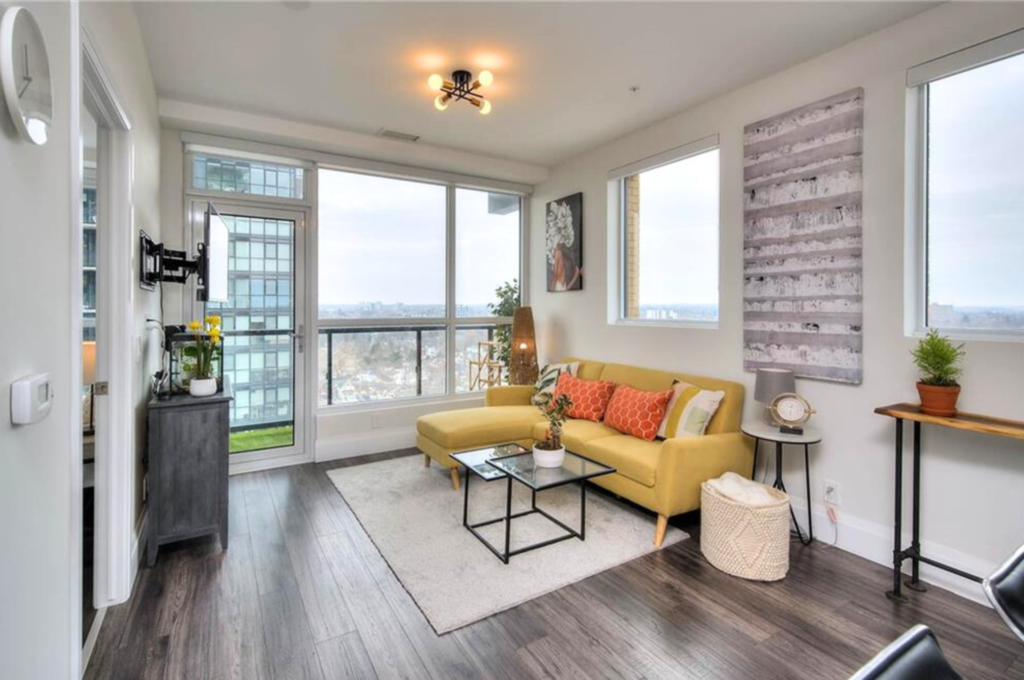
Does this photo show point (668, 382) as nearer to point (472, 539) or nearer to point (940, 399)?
point (940, 399)

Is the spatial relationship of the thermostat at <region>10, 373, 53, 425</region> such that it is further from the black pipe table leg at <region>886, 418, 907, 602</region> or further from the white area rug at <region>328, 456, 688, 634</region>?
the black pipe table leg at <region>886, 418, 907, 602</region>

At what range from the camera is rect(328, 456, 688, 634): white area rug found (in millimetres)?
2281

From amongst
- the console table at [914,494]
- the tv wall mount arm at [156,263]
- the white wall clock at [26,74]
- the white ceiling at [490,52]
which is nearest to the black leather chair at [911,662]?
the console table at [914,494]

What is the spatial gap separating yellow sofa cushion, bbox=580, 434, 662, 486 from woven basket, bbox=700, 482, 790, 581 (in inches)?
17.3

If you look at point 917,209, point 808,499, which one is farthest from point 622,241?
point 808,499

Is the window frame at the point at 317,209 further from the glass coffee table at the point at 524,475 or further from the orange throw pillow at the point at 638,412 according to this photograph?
the orange throw pillow at the point at 638,412

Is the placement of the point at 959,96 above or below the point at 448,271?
above

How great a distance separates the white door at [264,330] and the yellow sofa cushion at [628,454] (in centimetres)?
260

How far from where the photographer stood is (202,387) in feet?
8.84

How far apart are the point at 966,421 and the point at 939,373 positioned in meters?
0.24

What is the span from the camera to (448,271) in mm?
4988

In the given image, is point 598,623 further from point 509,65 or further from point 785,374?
point 509,65

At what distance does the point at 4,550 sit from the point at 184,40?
109 inches

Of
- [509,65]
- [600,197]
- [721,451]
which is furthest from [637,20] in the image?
[721,451]
